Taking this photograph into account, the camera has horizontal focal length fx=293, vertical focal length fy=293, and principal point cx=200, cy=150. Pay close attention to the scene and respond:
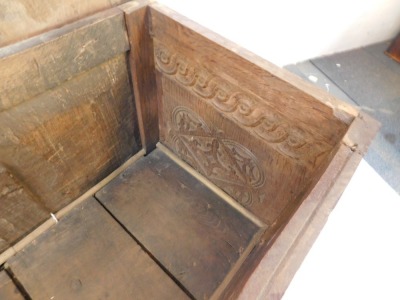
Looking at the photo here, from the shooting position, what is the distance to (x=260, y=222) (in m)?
0.85

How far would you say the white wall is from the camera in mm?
959

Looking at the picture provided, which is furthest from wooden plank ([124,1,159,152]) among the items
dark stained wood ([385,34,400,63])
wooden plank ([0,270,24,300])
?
dark stained wood ([385,34,400,63])

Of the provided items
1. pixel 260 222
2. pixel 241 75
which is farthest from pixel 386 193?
pixel 241 75

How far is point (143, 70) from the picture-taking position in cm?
75

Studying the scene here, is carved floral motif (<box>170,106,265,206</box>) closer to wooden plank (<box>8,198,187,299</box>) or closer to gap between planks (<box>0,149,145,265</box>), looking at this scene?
gap between planks (<box>0,149,145,265</box>)

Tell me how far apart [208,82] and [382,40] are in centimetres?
173

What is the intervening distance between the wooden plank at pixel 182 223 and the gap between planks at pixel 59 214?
0.06 feet

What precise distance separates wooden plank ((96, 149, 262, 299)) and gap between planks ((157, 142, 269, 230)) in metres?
0.01

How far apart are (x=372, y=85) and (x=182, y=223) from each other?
53.1 inches

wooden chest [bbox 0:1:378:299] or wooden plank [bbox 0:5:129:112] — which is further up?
wooden plank [bbox 0:5:129:112]

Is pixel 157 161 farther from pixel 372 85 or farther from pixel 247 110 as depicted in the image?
pixel 372 85

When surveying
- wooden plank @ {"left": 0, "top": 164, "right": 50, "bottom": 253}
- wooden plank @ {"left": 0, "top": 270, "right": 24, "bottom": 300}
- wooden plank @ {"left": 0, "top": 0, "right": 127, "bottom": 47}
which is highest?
wooden plank @ {"left": 0, "top": 0, "right": 127, "bottom": 47}

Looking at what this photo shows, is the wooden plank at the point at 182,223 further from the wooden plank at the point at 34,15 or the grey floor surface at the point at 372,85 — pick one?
the grey floor surface at the point at 372,85

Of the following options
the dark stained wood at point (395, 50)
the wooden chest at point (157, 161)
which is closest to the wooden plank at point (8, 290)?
the wooden chest at point (157, 161)
